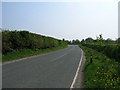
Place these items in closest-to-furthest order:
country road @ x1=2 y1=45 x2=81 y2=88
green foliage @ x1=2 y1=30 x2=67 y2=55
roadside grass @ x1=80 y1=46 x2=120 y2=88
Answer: roadside grass @ x1=80 y1=46 x2=120 y2=88 < country road @ x1=2 y1=45 x2=81 y2=88 < green foliage @ x1=2 y1=30 x2=67 y2=55

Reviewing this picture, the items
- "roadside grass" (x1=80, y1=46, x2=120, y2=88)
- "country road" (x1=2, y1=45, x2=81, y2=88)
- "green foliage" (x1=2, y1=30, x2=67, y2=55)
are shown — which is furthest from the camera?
"green foliage" (x1=2, y1=30, x2=67, y2=55)

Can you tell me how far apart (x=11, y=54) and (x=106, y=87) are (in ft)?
49.1

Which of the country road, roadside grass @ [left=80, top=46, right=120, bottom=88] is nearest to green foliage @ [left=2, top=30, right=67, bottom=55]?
the country road

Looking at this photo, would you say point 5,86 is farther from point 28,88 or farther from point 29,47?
point 29,47

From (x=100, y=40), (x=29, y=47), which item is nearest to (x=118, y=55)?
(x=29, y=47)

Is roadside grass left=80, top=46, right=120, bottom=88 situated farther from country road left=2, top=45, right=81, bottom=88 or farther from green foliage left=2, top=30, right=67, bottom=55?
green foliage left=2, top=30, right=67, bottom=55

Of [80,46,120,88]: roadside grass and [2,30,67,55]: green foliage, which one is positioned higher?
[2,30,67,55]: green foliage

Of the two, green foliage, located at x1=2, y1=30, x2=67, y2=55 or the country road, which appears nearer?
the country road

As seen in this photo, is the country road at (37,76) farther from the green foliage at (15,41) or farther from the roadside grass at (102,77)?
the green foliage at (15,41)

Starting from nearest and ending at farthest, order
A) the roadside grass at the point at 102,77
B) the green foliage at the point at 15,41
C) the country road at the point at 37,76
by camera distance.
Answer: the roadside grass at the point at 102,77 → the country road at the point at 37,76 → the green foliage at the point at 15,41

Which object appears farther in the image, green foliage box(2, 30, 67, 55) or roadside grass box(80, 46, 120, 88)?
green foliage box(2, 30, 67, 55)

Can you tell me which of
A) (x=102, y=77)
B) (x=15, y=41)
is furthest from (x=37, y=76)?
(x=15, y=41)

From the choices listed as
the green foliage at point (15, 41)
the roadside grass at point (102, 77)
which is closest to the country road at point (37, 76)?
the roadside grass at point (102, 77)

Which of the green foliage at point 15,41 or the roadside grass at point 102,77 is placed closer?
the roadside grass at point 102,77
